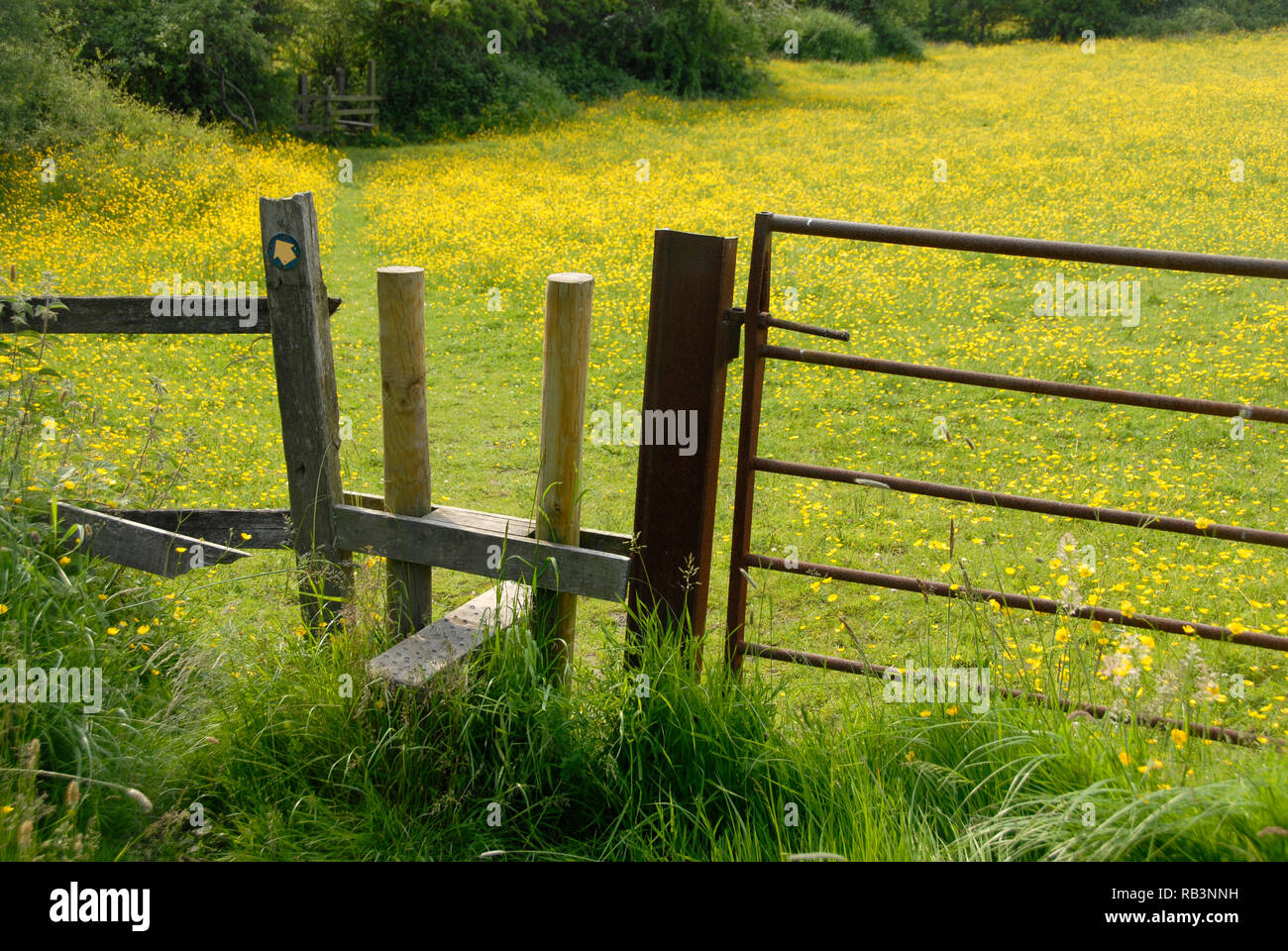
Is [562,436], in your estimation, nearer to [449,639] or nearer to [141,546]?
[449,639]

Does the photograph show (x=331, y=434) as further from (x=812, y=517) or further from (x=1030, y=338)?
(x=1030, y=338)

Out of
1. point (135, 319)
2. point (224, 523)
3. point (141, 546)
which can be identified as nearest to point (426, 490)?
point (224, 523)

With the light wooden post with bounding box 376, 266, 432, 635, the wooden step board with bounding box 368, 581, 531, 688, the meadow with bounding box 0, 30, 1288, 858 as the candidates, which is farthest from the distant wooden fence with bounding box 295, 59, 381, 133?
the wooden step board with bounding box 368, 581, 531, 688

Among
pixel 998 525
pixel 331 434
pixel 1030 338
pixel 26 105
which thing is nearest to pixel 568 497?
pixel 331 434

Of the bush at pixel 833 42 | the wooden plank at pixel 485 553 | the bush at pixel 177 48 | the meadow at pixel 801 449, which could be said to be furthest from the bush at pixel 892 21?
the wooden plank at pixel 485 553

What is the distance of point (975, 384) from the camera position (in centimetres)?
313

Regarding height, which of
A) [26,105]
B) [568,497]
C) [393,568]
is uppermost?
[26,105]

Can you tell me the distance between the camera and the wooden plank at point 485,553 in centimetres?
331

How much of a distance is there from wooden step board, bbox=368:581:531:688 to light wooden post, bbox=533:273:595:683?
10 centimetres

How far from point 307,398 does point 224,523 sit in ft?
2.03

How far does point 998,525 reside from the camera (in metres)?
6.41

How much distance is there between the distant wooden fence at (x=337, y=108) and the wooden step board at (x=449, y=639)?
2931 centimetres

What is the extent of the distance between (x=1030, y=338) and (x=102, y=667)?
9130 mm

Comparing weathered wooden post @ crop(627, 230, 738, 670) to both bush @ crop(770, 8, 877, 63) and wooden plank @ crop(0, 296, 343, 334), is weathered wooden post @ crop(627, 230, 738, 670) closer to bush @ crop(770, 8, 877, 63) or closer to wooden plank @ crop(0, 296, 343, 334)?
wooden plank @ crop(0, 296, 343, 334)
